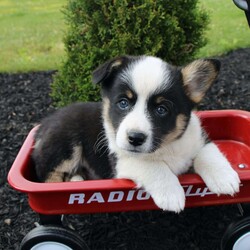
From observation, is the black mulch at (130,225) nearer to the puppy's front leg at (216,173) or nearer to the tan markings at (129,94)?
the puppy's front leg at (216,173)

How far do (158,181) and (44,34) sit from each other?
7.04 meters

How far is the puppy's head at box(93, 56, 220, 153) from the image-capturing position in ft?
8.20

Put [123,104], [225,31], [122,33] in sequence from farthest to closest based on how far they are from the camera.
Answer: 1. [225,31]
2. [122,33]
3. [123,104]

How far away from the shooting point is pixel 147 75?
2594 millimetres

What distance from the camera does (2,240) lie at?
3.30 metres

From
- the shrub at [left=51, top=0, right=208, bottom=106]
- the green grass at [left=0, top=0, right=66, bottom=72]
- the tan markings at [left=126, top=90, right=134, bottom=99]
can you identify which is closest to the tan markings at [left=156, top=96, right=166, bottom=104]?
the tan markings at [left=126, top=90, right=134, bottom=99]

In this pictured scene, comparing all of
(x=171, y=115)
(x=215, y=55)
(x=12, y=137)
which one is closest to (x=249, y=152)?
(x=171, y=115)

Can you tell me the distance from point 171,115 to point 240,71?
11.5 feet

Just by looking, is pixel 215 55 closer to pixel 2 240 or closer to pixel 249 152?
pixel 249 152

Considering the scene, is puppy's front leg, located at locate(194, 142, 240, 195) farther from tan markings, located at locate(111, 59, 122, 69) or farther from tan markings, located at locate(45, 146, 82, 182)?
tan markings, located at locate(45, 146, 82, 182)

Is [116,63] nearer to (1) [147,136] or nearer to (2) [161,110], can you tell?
(2) [161,110]

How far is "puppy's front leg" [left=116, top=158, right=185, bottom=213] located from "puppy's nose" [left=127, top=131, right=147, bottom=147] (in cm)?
23

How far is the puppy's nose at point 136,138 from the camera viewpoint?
2422 mm

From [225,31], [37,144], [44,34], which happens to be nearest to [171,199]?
[37,144]
